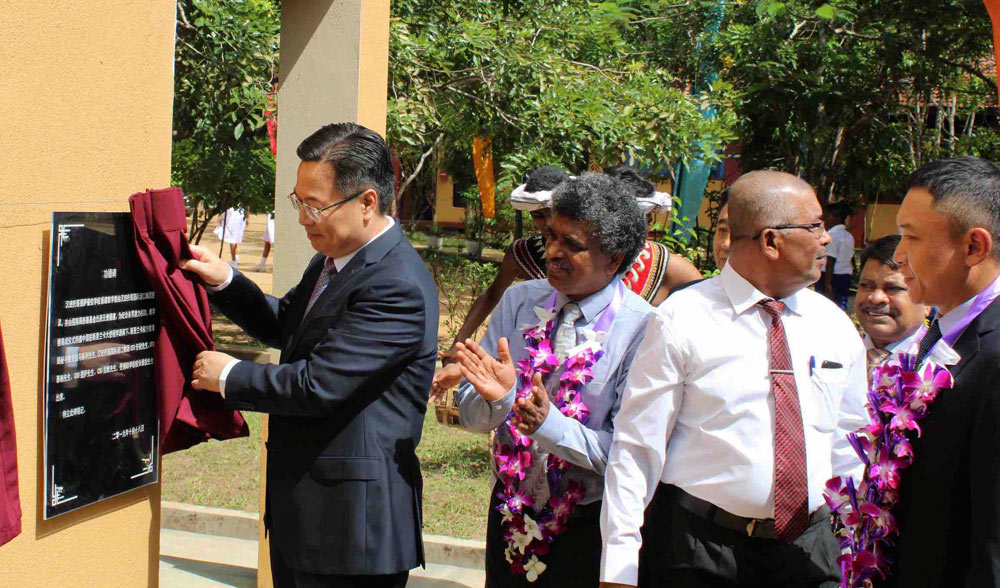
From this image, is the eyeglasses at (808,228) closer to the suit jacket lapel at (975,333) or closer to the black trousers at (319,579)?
the suit jacket lapel at (975,333)

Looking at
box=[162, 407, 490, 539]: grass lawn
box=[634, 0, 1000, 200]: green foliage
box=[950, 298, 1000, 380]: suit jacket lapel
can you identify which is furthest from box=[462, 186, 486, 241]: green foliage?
box=[950, 298, 1000, 380]: suit jacket lapel

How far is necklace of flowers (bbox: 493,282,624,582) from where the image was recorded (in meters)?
3.23

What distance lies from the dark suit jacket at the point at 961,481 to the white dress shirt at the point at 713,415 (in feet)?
1.63

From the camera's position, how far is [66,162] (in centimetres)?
306

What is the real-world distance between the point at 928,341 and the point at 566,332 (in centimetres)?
121

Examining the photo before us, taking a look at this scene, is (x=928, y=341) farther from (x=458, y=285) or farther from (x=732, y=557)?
(x=458, y=285)

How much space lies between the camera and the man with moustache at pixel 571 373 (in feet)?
10.6

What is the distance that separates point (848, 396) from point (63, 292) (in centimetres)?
237

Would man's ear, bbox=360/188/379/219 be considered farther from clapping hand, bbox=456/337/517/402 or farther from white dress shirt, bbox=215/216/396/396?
clapping hand, bbox=456/337/517/402

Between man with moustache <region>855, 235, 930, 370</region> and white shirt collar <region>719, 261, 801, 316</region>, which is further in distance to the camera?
man with moustache <region>855, 235, 930, 370</region>

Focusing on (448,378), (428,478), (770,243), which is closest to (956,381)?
(770,243)

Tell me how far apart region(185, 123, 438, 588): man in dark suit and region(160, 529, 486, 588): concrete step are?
2446 mm

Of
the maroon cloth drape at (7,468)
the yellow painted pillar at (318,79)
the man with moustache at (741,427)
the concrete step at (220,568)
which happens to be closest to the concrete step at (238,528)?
the concrete step at (220,568)

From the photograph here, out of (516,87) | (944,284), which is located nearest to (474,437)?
(516,87)
